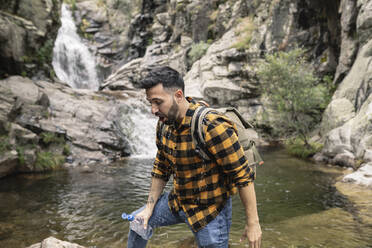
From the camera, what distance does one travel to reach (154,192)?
2783 mm

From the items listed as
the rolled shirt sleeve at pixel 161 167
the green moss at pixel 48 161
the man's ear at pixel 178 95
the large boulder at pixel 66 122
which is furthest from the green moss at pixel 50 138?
the man's ear at pixel 178 95

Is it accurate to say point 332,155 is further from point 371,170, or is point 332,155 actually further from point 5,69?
point 5,69

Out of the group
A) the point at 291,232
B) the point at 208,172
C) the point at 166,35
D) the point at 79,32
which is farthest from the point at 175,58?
the point at 208,172

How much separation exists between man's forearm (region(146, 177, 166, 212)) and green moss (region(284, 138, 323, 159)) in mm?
13546

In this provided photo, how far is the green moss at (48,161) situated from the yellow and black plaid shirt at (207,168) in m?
12.1

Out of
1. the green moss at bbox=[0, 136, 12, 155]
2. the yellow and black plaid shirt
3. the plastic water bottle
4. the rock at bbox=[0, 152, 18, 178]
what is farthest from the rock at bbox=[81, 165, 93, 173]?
the yellow and black plaid shirt

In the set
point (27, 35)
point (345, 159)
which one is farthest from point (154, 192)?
point (27, 35)

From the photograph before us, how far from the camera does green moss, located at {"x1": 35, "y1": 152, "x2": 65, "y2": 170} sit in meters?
12.2

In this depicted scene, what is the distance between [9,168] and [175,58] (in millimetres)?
24120

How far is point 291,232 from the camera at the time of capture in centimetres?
516

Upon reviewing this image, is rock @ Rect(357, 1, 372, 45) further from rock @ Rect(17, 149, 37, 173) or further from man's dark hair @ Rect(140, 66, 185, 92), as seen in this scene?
rock @ Rect(17, 149, 37, 173)

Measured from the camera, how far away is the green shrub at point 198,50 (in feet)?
92.0

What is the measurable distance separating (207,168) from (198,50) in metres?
27.3

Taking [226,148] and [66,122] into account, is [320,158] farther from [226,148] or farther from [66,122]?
[66,122]
